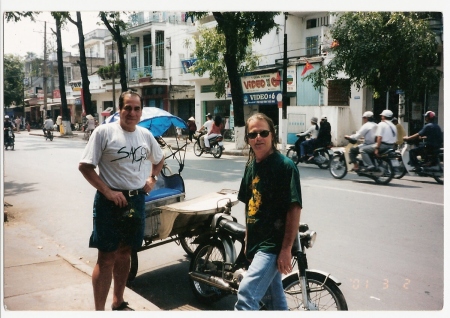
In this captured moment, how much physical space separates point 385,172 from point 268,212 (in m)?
6.41

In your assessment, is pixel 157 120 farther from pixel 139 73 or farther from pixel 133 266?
pixel 139 73

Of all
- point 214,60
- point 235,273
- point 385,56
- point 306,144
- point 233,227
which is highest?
point 214,60

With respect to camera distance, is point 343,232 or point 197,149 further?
point 197,149

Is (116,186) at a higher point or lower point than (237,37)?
lower

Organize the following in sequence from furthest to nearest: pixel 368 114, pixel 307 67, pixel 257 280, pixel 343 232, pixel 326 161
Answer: pixel 307 67 → pixel 326 161 → pixel 368 114 → pixel 343 232 → pixel 257 280

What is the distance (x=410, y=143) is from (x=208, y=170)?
4502 mm

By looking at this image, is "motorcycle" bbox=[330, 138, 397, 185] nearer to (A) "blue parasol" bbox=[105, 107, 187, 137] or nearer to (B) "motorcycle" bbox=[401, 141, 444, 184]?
(B) "motorcycle" bbox=[401, 141, 444, 184]

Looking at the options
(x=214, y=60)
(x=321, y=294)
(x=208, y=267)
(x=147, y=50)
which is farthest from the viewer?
(x=147, y=50)

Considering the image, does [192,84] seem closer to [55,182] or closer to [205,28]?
[205,28]

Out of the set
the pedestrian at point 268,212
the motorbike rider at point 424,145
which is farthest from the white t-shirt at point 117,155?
the motorbike rider at point 424,145

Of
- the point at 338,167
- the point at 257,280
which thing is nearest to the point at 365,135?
the point at 338,167

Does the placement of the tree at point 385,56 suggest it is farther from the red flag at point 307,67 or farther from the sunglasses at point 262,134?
the red flag at point 307,67

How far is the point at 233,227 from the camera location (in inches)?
119

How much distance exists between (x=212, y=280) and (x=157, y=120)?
2.01 meters
